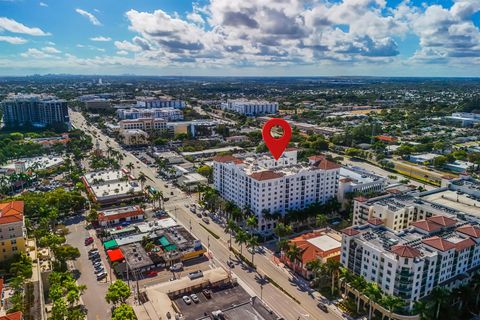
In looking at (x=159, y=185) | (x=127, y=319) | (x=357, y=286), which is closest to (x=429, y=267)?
(x=357, y=286)

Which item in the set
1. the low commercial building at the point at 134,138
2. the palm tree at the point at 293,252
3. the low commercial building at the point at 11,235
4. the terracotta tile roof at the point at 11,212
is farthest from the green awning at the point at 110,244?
the low commercial building at the point at 134,138

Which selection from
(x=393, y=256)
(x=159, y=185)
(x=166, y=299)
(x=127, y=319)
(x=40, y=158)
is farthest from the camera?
(x=40, y=158)

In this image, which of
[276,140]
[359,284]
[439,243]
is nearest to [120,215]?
[276,140]

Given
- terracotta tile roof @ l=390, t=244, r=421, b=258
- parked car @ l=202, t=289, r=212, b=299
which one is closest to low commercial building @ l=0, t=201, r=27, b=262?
parked car @ l=202, t=289, r=212, b=299

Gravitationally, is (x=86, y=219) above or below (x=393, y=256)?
below

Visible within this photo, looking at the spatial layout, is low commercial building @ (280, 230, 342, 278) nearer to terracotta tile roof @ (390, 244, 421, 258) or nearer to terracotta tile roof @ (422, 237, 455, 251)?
terracotta tile roof @ (390, 244, 421, 258)

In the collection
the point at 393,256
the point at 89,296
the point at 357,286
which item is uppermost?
the point at 393,256

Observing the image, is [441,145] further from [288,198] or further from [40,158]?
[40,158]
